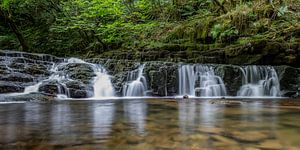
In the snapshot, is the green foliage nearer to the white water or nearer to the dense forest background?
Result: the dense forest background

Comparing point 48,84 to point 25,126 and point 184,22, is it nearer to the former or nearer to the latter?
point 25,126

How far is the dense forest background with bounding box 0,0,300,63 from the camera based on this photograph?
11914mm

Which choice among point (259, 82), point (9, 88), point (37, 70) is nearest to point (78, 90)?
point (37, 70)

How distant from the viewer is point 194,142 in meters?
2.40

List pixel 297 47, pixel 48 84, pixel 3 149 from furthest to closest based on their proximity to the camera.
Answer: pixel 297 47 < pixel 48 84 < pixel 3 149

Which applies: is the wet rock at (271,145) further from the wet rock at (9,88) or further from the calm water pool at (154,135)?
the wet rock at (9,88)

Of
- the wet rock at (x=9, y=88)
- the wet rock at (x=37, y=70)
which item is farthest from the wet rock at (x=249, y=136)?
the wet rock at (x=37, y=70)

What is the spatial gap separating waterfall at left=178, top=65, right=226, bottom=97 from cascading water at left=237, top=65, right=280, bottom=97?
2.69ft

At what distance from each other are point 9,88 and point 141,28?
272 inches

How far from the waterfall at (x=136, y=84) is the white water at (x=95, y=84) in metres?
0.53

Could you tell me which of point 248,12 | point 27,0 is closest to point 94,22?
point 27,0

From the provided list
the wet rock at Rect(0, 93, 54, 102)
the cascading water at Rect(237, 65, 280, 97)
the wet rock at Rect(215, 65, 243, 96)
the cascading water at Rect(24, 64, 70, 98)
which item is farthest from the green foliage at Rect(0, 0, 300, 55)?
the wet rock at Rect(0, 93, 54, 102)

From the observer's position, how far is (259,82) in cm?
1077

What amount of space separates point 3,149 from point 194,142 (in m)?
1.37
